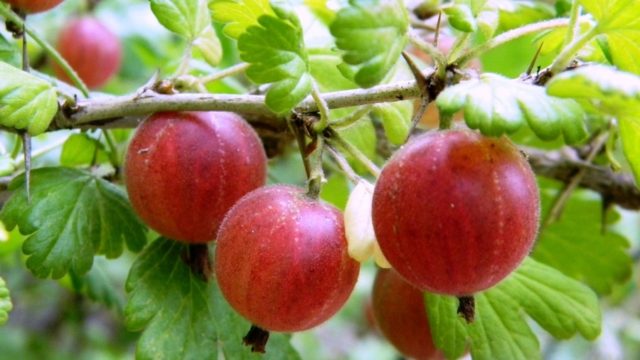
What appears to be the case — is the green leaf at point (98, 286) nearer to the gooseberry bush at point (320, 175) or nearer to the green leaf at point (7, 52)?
the gooseberry bush at point (320, 175)

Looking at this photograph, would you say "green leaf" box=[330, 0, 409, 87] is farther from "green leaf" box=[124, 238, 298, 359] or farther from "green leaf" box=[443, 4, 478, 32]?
"green leaf" box=[124, 238, 298, 359]

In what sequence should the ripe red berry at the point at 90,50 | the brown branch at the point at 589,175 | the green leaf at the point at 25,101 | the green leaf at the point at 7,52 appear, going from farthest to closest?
the ripe red berry at the point at 90,50, the brown branch at the point at 589,175, the green leaf at the point at 7,52, the green leaf at the point at 25,101

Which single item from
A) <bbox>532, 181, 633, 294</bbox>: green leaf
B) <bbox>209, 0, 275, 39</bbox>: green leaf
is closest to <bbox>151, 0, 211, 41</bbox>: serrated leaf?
<bbox>209, 0, 275, 39</bbox>: green leaf

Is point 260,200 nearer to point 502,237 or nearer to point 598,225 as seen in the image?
point 502,237

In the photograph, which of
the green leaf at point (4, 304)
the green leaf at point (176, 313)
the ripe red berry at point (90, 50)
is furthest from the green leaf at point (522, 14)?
the ripe red berry at point (90, 50)

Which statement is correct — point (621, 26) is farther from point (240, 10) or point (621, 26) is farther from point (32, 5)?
point (32, 5)

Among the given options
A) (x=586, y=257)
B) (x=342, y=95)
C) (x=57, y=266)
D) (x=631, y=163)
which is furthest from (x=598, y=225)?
(x=57, y=266)
